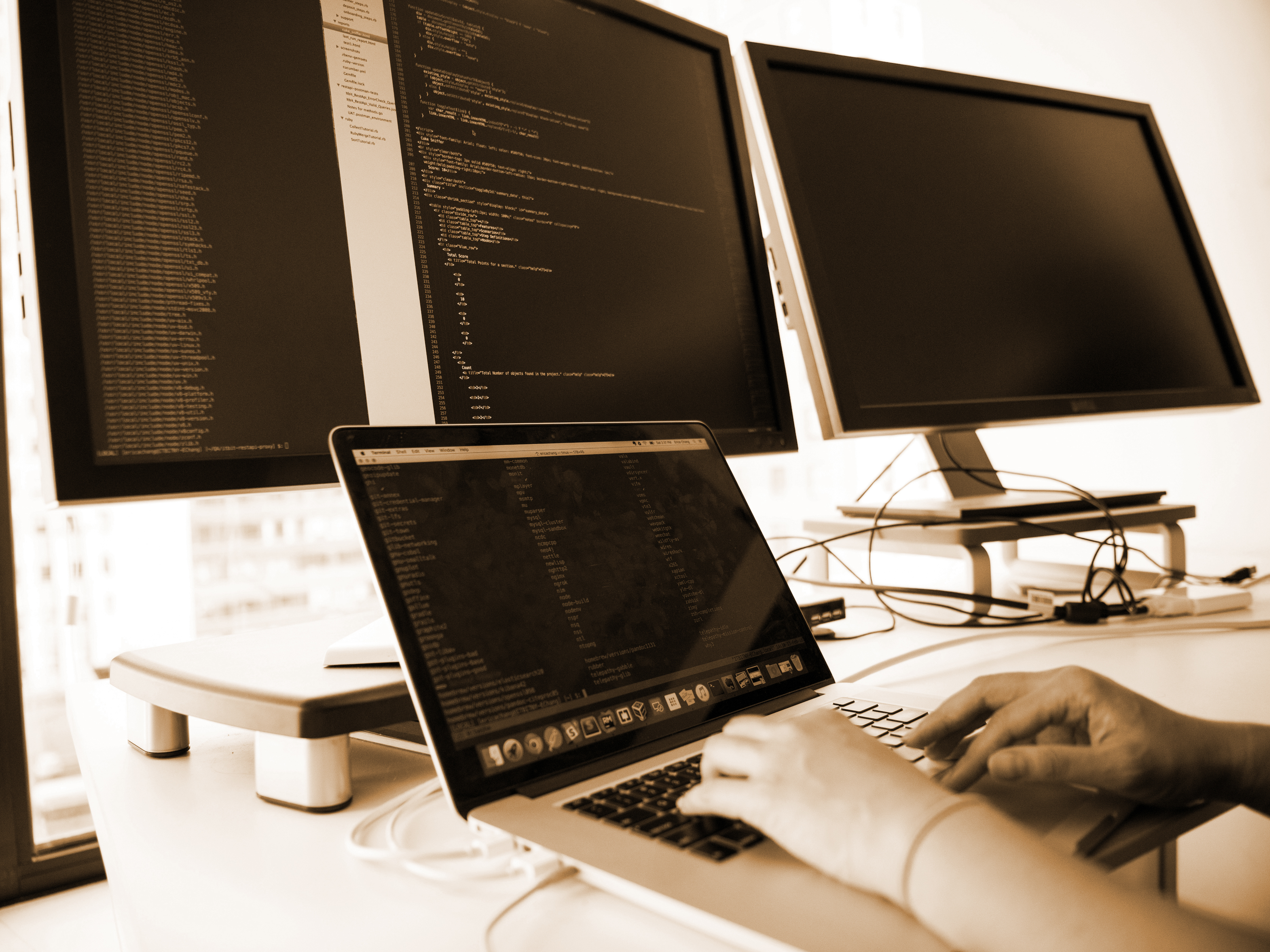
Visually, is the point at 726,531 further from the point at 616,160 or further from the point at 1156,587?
the point at 1156,587

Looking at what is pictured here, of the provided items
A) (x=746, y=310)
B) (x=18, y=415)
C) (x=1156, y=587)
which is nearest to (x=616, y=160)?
(x=746, y=310)

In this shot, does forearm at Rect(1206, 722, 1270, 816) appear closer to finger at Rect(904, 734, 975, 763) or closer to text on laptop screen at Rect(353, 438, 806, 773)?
finger at Rect(904, 734, 975, 763)

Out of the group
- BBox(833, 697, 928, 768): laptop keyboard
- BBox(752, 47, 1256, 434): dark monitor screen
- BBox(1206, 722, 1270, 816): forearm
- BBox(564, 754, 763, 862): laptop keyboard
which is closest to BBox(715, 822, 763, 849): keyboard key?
BBox(564, 754, 763, 862): laptop keyboard

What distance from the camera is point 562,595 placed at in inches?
18.7

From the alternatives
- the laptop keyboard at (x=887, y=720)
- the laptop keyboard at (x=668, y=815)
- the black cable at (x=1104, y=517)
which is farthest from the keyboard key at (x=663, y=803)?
the black cable at (x=1104, y=517)

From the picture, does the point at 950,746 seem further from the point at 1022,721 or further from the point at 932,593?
the point at 932,593

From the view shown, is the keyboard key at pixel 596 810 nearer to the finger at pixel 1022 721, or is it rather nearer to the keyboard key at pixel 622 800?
the keyboard key at pixel 622 800

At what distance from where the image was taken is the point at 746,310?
0.85 metres

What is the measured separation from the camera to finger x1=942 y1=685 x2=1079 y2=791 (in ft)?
1.41

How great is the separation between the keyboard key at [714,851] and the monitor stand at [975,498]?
0.69 meters

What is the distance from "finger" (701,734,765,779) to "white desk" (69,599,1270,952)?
0.22 feet

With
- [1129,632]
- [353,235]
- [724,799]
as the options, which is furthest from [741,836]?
[1129,632]

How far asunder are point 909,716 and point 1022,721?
0.22 feet

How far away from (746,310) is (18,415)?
1.65m
